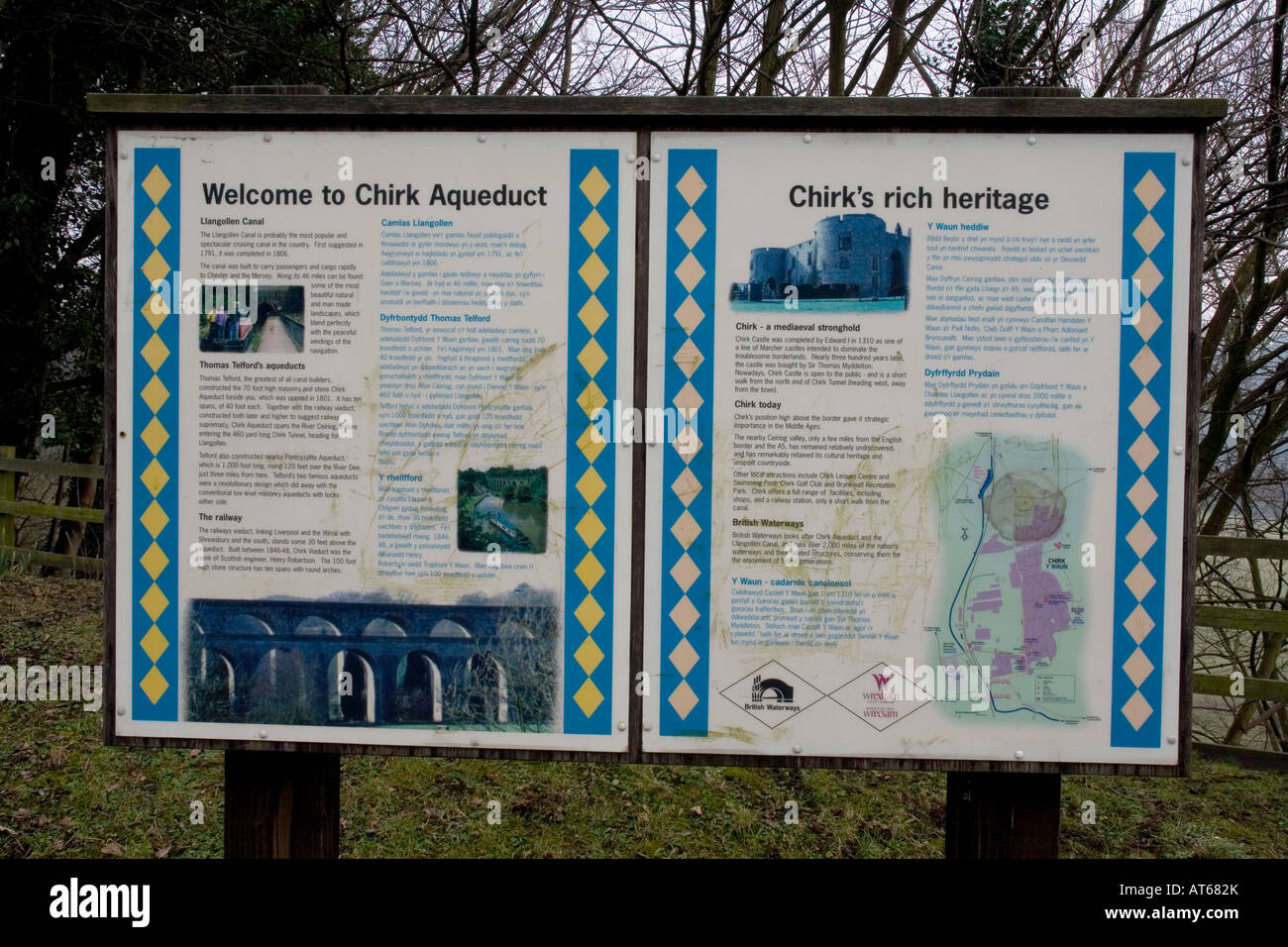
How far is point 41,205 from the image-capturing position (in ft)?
27.6

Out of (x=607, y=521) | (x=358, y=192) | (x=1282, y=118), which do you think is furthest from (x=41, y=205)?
(x=1282, y=118)

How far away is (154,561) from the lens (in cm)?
246

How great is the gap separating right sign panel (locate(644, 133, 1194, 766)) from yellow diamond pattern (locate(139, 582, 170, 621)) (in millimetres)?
1307

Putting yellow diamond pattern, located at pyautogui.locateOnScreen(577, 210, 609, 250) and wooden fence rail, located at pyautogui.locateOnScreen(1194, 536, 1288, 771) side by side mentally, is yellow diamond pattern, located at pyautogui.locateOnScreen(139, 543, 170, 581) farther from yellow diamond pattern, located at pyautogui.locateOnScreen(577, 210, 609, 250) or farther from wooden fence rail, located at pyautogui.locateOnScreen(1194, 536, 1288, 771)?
wooden fence rail, located at pyautogui.locateOnScreen(1194, 536, 1288, 771)

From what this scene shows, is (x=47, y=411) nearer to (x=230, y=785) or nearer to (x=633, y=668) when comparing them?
(x=230, y=785)

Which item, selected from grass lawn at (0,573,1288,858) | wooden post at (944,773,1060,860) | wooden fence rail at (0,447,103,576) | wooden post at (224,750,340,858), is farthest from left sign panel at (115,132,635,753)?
wooden fence rail at (0,447,103,576)

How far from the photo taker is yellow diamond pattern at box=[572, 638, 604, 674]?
242cm

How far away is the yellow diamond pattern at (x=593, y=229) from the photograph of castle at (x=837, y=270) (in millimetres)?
373

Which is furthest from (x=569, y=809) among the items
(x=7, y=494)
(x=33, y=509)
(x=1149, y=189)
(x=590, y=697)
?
Answer: (x=7, y=494)

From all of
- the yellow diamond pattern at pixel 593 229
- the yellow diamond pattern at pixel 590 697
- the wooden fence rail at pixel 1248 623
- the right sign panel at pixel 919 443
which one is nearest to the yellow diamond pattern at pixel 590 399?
the right sign panel at pixel 919 443

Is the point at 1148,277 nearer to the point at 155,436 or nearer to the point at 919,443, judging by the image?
the point at 919,443

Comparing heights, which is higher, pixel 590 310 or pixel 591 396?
pixel 590 310

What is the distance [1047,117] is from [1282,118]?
16.9ft

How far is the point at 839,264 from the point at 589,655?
1213mm
